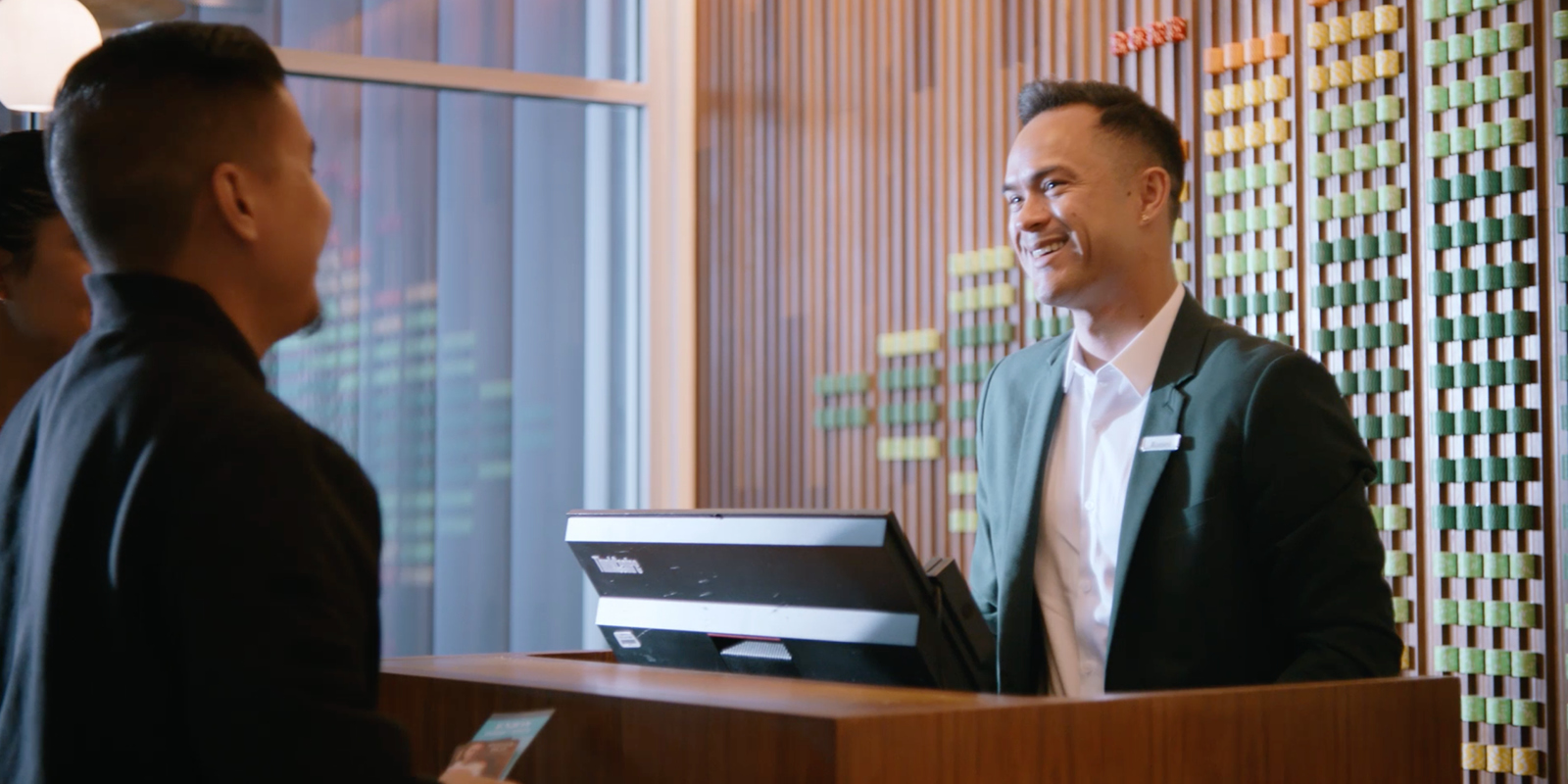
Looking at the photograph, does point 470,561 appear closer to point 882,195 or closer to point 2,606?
point 882,195

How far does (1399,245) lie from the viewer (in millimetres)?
3152

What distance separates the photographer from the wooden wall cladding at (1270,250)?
290cm

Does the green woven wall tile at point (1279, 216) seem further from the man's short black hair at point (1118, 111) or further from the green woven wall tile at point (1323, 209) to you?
the man's short black hair at point (1118, 111)

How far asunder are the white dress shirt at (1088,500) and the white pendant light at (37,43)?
2223 millimetres

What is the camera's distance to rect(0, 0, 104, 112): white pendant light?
327cm

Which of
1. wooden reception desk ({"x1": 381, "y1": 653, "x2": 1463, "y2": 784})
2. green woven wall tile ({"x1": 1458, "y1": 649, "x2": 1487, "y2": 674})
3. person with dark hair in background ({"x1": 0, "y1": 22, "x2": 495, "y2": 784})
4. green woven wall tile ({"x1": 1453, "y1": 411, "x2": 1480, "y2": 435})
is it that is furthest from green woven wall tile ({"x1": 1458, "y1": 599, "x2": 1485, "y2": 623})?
person with dark hair in background ({"x1": 0, "y1": 22, "x2": 495, "y2": 784})

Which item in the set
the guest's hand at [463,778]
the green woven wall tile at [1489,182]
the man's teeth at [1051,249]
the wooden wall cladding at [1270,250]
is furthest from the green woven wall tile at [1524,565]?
the guest's hand at [463,778]

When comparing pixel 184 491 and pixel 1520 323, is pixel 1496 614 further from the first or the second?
pixel 184 491

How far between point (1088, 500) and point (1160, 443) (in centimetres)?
19

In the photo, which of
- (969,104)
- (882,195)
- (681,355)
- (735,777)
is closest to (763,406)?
(681,355)

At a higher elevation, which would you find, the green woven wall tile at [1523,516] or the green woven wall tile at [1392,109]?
the green woven wall tile at [1392,109]

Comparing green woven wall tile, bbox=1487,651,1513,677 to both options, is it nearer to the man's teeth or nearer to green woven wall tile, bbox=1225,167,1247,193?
green woven wall tile, bbox=1225,167,1247,193

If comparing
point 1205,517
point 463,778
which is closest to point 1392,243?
point 1205,517

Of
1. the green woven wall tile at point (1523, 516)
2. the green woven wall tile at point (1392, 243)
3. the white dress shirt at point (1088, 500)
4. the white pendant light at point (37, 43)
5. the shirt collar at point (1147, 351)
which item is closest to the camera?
the white dress shirt at point (1088, 500)
